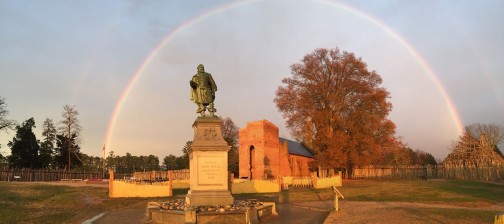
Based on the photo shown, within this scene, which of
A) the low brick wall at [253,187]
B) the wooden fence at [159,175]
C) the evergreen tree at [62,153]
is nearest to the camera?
the low brick wall at [253,187]

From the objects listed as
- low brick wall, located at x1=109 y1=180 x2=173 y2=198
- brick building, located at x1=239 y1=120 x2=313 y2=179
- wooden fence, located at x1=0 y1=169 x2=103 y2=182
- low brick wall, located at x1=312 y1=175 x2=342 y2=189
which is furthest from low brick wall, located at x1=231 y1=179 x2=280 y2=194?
wooden fence, located at x1=0 y1=169 x2=103 y2=182

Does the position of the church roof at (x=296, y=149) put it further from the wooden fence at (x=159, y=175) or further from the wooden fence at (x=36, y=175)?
the wooden fence at (x=36, y=175)

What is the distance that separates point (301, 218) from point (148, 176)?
41.3 meters

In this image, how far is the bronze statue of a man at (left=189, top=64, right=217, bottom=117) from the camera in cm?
1491

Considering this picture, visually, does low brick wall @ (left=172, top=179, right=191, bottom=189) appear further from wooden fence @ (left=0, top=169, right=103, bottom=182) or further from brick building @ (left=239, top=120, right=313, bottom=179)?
wooden fence @ (left=0, top=169, right=103, bottom=182)

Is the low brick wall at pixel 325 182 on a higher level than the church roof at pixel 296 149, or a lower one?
lower

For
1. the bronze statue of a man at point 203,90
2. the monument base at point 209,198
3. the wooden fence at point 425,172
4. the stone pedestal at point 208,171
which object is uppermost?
the bronze statue of a man at point 203,90

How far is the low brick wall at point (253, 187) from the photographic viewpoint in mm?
29953

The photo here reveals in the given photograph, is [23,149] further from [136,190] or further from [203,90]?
[203,90]

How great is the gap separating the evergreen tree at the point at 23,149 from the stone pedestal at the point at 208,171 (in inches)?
2216

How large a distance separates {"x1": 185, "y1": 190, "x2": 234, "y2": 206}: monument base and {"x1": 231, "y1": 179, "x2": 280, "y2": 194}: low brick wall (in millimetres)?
16102

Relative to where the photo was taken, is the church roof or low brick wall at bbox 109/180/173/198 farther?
the church roof

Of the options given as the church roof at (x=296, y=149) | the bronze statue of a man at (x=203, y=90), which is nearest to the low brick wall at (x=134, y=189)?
the bronze statue of a man at (x=203, y=90)

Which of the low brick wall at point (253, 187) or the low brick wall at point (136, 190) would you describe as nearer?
the low brick wall at point (136, 190)
